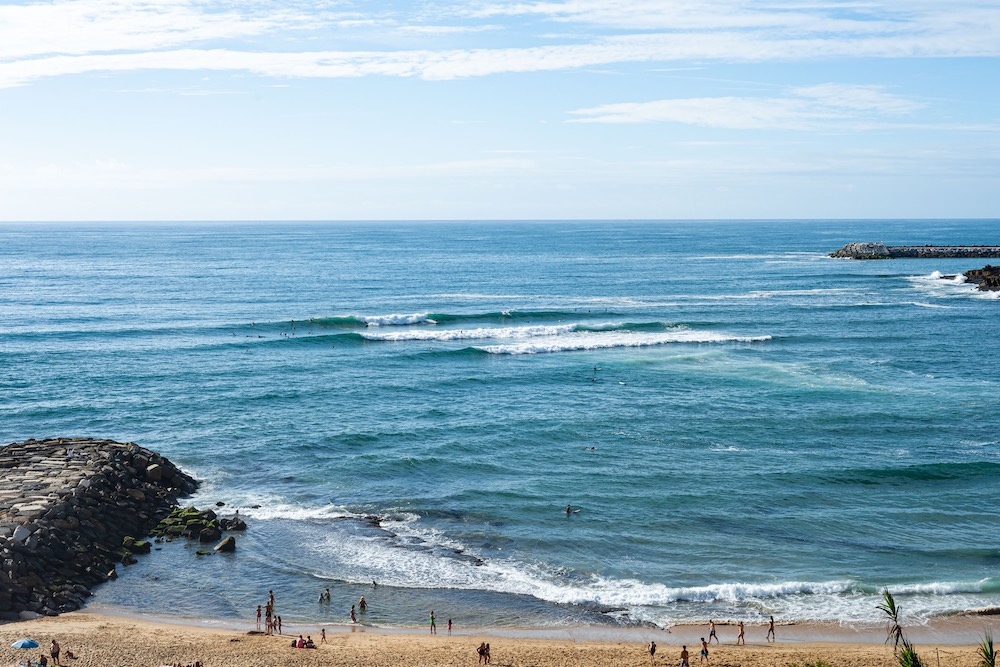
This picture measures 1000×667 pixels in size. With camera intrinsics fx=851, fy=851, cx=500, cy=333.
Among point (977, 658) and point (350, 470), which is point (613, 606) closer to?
point (977, 658)

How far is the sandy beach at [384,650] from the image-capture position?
26156 millimetres

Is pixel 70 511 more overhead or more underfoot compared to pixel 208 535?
more overhead

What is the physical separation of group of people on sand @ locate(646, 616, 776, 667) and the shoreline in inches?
8.2

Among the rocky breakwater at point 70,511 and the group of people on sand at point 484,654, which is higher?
the rocky breakwater at point 70,511

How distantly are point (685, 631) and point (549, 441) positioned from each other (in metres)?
18.7

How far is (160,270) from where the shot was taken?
128375 mm

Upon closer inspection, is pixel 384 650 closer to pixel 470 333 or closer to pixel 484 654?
pixel 484 654

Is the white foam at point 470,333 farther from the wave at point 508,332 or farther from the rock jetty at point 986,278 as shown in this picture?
the rock jetty at point 986,278

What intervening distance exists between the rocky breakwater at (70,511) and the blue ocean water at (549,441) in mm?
1613

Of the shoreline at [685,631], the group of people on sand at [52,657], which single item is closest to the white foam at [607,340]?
the shoreline at [685,631]

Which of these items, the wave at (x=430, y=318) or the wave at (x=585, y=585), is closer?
the wave at (x=585, y=585)

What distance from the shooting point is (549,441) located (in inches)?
1834

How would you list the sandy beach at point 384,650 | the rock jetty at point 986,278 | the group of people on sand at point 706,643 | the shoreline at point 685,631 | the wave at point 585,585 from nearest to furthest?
the group of people on sand at point 706,643, the sandy beach at point 384,650, the shoreline at point 685,631, the wave at point 585,585, the rock jetty at point 986,278

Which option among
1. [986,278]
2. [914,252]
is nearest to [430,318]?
[986,278]
